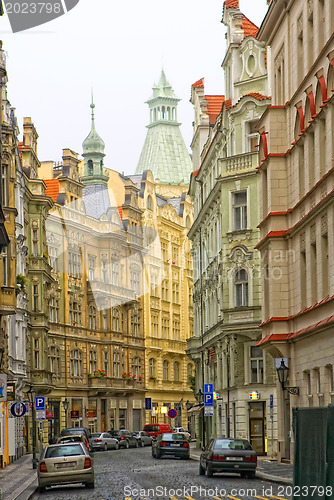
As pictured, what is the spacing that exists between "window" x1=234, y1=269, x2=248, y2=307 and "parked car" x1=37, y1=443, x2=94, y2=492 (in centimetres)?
2559

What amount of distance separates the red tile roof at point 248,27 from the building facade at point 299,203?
16374mm

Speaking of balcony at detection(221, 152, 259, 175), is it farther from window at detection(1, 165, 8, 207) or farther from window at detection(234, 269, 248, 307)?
window at detection(1, 165, 8, 207)

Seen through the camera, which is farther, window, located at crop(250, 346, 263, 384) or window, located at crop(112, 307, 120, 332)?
window, located at crop(112, 307, 120, 332)

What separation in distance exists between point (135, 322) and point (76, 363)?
44.6 feet

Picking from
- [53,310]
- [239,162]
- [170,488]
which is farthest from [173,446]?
[53,310]

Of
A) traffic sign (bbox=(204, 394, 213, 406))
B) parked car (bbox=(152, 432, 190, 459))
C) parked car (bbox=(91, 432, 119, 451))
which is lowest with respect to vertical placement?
parked car (bbox=(91, 432, 119, 451))

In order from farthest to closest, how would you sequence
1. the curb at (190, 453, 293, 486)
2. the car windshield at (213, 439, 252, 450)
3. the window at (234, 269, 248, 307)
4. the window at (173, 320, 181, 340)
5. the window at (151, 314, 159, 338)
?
the window at (173, 320, 181, 340), the window at (151, 314, 159, 338), the window at (234, 269, 248, 307), the car windshield at (213, 439, 252, 450), the curb at (190, 453, 293, 486)

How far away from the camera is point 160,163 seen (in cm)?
13125

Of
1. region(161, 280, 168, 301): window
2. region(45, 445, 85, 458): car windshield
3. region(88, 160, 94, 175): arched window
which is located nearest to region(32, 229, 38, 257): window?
region(88, 160, 94, 175): arched window

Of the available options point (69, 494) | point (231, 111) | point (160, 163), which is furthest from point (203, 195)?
point (160, 163)

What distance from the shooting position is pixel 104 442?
7556 cm

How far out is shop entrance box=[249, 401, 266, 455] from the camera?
2143 inches

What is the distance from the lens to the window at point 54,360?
267ft

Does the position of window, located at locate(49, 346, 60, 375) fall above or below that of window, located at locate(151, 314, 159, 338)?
below
